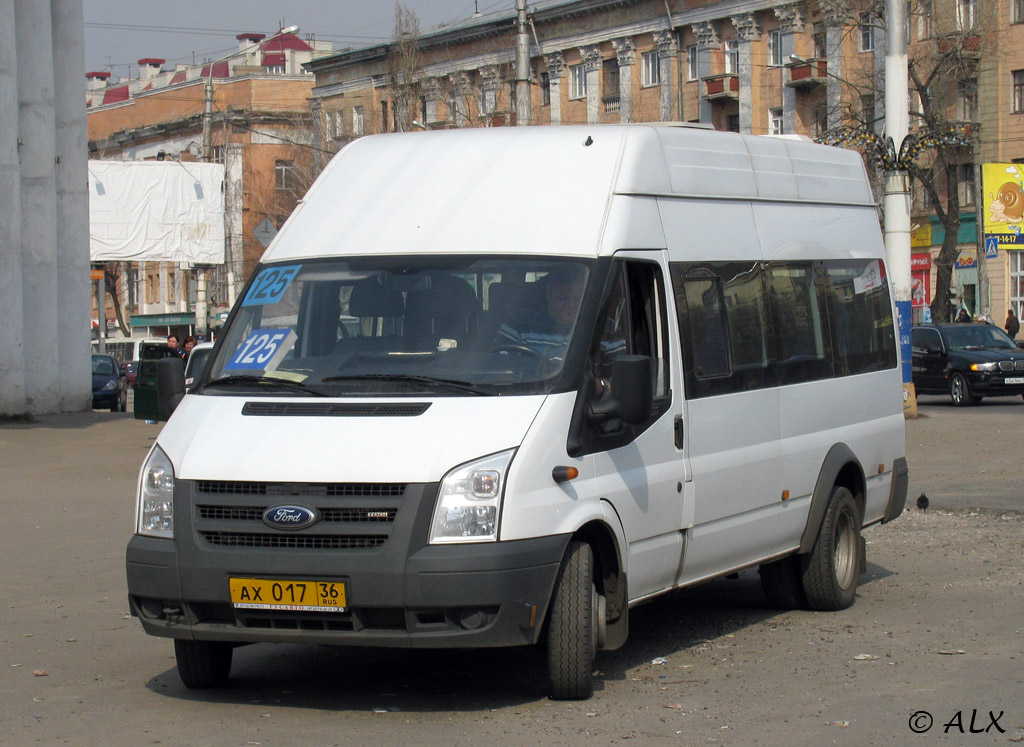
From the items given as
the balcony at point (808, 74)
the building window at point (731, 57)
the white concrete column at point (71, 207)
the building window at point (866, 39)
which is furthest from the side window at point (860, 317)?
the building window at point (731, 57)

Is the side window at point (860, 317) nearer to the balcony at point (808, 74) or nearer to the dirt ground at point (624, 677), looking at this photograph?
the dirt ground at point (624, 677)

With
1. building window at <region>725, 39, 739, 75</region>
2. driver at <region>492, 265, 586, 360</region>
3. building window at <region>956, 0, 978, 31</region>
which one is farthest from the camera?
building window at <region>725, 39, 739, 75</region>

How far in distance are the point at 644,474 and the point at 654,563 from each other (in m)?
0.46

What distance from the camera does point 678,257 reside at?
798 centimetres

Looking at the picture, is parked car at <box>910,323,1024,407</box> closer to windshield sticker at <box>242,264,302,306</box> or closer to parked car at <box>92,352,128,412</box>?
parked car at <box>92,352,128,412</box>

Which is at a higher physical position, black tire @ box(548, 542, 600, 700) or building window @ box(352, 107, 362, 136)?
building window @ box(352, 107, 362, 136)

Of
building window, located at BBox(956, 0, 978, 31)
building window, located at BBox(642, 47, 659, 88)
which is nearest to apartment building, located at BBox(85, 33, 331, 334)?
building window, located at BBox(642, 47, 659, 88)

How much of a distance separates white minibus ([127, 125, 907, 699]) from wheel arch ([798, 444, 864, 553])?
0.02 meters

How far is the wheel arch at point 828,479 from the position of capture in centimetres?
913

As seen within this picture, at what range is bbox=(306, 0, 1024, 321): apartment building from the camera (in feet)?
175

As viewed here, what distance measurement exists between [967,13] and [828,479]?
158 ft

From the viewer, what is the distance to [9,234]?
26469 millimetres

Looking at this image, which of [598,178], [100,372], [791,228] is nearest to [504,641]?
[598,178]

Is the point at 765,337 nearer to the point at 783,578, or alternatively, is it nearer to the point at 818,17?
the point at 783,578
